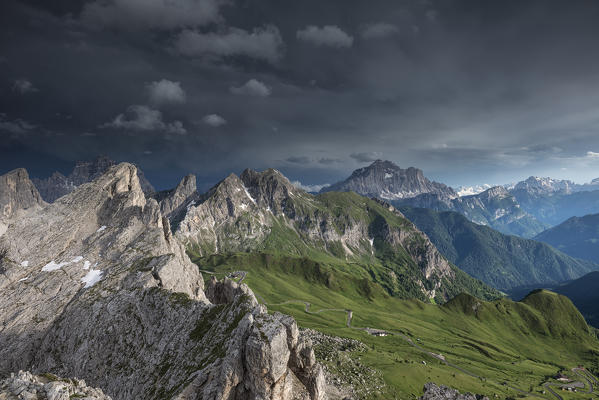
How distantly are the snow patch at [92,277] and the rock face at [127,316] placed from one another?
38 centimetres

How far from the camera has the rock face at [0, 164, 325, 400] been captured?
37.5 metres

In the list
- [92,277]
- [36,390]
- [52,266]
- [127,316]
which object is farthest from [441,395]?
[52,266]

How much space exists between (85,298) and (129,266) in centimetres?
1443

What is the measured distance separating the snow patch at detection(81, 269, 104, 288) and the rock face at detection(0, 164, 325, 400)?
0.38 m

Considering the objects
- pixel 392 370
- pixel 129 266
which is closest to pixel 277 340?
pixel 129 266

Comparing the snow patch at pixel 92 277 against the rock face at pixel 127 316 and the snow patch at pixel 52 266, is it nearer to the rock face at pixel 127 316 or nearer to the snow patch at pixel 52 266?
the rock face at pixel 127 316

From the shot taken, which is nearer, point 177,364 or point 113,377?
point 177,364

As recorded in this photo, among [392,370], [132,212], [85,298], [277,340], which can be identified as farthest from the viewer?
[132,212]

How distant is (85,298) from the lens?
8100cm

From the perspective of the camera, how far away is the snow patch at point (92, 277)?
291ft

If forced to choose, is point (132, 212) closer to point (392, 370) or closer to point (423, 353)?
point (392, 370)

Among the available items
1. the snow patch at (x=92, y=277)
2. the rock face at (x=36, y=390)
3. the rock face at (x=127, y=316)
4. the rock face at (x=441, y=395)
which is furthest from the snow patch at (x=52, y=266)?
the rock face at (x=441, y=395)

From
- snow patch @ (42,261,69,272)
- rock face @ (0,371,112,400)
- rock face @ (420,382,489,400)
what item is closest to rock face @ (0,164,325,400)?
snow patch @ (42,261,69,272)

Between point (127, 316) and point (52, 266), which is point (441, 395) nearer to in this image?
point (127, 316)
